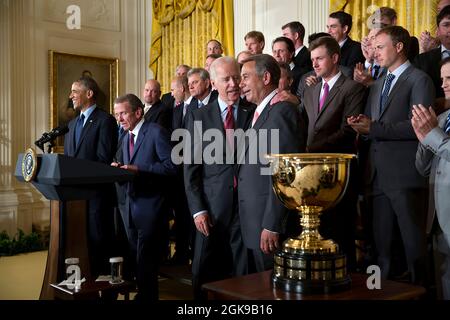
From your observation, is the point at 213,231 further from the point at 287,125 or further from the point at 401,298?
the point at 401,298

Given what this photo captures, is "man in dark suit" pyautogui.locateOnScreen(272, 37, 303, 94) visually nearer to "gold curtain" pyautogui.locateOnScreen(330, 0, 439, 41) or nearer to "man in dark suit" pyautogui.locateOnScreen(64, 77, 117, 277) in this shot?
"gold curtain" pyautogui.locateOnScreen(330, 0, 439, 41)

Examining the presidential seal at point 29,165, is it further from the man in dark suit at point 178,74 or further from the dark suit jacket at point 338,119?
the man in dark suit at point 178,74

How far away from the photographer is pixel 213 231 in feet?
12.0

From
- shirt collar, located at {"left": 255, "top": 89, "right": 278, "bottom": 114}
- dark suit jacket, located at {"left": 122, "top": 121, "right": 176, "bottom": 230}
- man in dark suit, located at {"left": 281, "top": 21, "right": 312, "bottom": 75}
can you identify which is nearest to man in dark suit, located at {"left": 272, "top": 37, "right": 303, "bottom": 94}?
man in dark suit, located at {"left": 281, "top": 21, "right": 312, "bottom": 75}

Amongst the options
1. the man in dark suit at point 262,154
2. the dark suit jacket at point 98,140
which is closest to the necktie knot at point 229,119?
→ the man in dark suit at point 262,154

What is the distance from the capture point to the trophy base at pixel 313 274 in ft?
7.17

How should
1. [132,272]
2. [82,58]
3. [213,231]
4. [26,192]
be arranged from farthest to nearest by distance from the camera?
1. [82,58]
2. [26,192]
3. [132,272]
4. [213,231]

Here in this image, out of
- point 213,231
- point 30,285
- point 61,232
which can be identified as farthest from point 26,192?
point 213,231

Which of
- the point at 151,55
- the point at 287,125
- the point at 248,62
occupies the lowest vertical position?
the point at 287,125

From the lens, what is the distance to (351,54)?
5094mm

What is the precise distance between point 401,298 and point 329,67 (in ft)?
6.91

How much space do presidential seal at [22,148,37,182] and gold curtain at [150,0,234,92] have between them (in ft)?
15.6

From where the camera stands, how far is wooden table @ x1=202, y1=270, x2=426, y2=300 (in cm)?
213

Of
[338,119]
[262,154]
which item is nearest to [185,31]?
[338,119]
